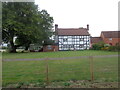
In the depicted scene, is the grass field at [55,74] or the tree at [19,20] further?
the tree at [19,20]

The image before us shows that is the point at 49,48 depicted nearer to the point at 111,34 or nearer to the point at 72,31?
the point at 72,31

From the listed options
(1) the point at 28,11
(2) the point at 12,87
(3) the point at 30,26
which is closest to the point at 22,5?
(1) the point at 28,11

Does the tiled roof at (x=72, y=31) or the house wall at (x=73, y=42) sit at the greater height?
the tiled roof at (x=72, y=31)

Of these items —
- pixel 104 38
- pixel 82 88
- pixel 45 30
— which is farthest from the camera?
pixel 104 38

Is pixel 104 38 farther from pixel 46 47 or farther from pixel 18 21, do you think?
pixel 18 21

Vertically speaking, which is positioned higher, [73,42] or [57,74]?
[73,42]

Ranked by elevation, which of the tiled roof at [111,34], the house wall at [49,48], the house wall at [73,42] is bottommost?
the house wall at [49,48]

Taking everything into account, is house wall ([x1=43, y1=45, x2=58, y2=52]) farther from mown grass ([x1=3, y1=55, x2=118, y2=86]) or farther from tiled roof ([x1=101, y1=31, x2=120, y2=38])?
mown grass ([x1=3, y1=55, x2=118, y2=86])

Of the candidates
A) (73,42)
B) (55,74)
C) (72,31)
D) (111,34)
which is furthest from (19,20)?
(111,34)

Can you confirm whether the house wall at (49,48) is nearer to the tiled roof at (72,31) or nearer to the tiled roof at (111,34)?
the tiled roof at (72,31)

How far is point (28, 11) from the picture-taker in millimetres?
28078

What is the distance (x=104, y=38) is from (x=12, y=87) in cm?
4856

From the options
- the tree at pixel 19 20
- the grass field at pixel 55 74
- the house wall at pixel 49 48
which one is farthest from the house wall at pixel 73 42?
the grass field at pixel 55 74

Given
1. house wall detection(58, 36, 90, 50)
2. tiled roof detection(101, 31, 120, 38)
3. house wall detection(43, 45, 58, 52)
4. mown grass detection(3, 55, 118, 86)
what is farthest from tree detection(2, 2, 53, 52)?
tiled roof detection(101, 31, 120, 38)
